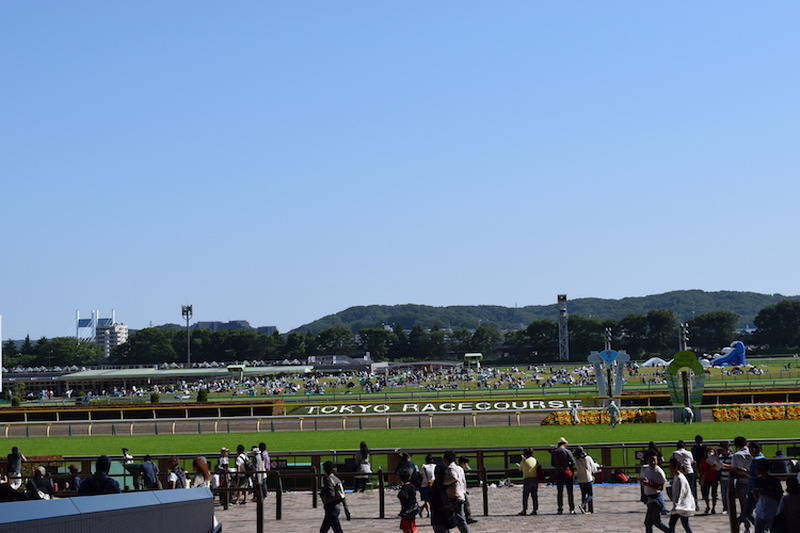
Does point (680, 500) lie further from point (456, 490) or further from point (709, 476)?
point (709, 476)

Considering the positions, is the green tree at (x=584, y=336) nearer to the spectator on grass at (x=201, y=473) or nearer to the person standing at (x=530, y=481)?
the person standing at (x=530, y=481)

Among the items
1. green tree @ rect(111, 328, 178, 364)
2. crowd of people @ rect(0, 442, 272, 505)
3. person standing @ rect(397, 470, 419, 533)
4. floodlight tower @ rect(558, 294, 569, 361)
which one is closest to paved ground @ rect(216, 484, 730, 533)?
crowd of people @ rect(0, 442, 272, 505)

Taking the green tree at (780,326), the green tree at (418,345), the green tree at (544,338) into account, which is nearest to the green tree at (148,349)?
the green tree at (418,345)

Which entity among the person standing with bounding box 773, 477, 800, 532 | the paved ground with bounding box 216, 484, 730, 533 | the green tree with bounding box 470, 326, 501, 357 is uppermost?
the green tree with bounding box 470, 326, 501, 357

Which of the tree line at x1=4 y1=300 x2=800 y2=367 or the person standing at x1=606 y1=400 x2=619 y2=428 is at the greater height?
the tree line at x1=4 y1=300 x2=800 y2=367

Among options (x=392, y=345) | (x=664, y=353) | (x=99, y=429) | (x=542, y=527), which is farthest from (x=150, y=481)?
(x=392, y=345)

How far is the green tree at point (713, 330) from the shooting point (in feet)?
543

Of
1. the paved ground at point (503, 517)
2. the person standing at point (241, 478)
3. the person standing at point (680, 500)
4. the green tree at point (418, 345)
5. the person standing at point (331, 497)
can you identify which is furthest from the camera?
the green tree at point (418, 345)

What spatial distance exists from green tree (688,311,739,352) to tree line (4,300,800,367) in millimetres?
177

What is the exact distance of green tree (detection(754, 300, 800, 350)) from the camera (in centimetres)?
15438

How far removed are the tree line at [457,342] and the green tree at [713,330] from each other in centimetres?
18

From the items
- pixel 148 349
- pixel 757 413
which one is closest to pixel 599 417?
pixel 757 413

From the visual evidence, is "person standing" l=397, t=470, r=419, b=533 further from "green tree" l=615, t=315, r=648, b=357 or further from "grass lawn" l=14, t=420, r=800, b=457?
"green tree" l=615, t=315, r=648, b=357

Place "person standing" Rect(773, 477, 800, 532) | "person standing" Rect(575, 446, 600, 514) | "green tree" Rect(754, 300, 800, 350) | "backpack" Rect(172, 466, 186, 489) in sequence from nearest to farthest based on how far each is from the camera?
"person standing" Rect(773, 477, 800, 532)
"backpack" Rect(172, 466, 186, 489)
"person standing" Rect(575, 446, 600, 514)
"green tree" Rect(754, 300, 800, 350)
